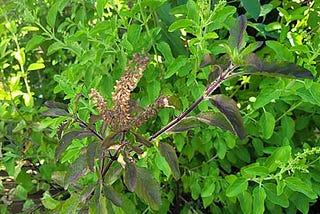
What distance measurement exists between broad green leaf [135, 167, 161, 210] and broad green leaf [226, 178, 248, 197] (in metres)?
0.16

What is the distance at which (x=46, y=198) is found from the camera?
3.76 feet

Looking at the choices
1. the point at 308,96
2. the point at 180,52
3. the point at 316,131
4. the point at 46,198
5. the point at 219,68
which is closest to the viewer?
the point at 219,68

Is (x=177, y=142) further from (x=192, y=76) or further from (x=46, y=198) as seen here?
(x=46, y=198)

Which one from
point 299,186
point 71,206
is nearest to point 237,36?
point 299,186

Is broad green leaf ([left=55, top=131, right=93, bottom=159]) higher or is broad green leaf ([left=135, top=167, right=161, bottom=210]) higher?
broad green leaf ([left=55, top=131, right=93, bottom=159])

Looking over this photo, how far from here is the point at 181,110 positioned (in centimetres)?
92

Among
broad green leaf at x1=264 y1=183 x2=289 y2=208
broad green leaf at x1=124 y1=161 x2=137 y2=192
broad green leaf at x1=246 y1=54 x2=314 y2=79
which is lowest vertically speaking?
broad green leaf at x1=264 y1=183 x2=289 y2=208

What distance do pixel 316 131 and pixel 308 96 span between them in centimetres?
47

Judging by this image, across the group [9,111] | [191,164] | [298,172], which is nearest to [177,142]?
[191,164]

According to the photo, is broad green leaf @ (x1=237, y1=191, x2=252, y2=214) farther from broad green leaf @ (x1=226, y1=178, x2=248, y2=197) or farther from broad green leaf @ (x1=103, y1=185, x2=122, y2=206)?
broad green leaf @ (x1=103, y1=185, x2=122, y2=206)

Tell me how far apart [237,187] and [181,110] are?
0.22 m

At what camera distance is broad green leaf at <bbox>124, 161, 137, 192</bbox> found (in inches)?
35.4

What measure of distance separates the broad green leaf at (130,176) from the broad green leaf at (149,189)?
30mm

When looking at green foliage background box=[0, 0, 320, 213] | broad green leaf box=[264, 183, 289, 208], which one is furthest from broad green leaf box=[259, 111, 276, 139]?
broad green leaf box=[264, 183, 289, 208]
